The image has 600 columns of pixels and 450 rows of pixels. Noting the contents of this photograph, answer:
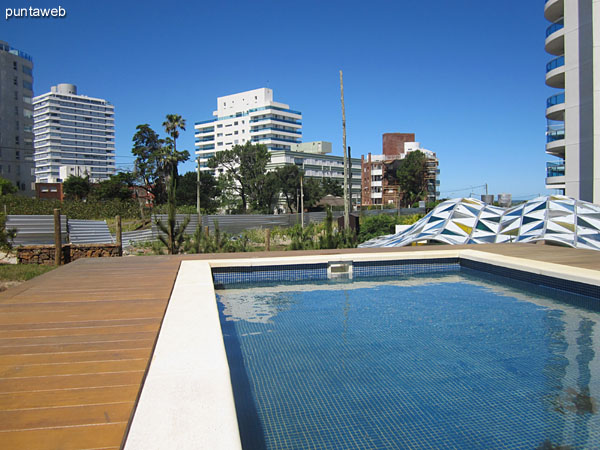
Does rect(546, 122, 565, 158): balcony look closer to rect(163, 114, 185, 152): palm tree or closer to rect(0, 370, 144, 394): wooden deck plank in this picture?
rect(0, 370, 144, 394): wooden deck plank

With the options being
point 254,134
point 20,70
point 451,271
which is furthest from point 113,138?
point 451,271

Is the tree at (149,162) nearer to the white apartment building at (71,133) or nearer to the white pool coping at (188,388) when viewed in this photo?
the white pool coping at (188,388)

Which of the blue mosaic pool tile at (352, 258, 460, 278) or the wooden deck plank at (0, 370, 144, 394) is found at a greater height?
the wooden deck plank at (0, 370, 144, 394)

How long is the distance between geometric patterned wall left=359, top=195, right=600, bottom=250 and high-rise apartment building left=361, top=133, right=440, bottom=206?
56.1 m

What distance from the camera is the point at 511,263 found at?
7.29 m

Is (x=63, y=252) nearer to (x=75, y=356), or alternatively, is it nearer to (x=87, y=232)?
(x=87, y=232)

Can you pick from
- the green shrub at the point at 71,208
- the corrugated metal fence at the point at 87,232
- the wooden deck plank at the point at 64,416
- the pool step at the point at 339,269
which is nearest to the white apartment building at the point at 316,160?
the green shrub at the point at 71,208

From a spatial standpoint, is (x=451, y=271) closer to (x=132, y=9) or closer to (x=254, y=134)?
(x=132, y=9)

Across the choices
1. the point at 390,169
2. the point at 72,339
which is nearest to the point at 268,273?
the point at 72,339

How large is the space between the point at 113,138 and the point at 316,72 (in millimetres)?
117638

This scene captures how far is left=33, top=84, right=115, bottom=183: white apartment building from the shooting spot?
117625mm

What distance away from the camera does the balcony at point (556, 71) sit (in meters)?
24.1

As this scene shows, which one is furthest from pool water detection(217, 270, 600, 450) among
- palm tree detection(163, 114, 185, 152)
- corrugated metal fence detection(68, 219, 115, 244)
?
palm tree detection(163, 114, 185, 152)

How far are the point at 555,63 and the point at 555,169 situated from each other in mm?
5754
